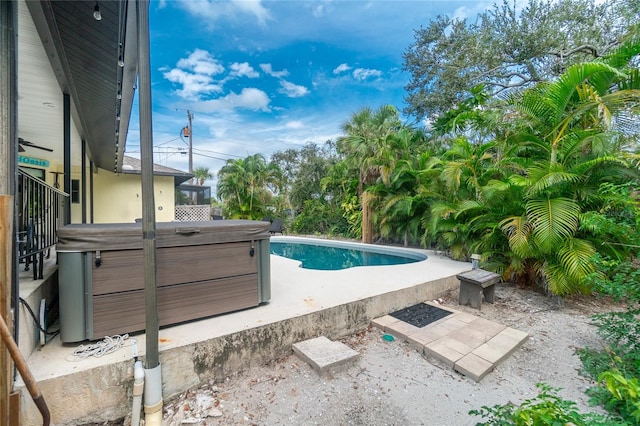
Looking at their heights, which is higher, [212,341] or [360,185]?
[360,185]

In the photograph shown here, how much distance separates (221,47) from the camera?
44.0 feet

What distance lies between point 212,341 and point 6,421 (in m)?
1.28

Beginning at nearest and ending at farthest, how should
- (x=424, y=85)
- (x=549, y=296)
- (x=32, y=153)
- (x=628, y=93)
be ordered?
(x=628, y=93) → (x=549, y=296) → (x=32, y=153) → (x=424, y=85)

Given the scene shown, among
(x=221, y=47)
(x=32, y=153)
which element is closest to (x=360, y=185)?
(x=221, y=47)

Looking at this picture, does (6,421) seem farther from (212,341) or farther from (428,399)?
(428,399)

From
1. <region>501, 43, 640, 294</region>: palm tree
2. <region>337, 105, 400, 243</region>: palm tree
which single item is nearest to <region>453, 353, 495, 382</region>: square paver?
<region>501, 43, 640, 294</region>: palm tree

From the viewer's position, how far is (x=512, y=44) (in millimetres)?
9570

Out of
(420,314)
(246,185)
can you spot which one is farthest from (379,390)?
(246,185)

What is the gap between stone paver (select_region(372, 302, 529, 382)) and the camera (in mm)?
2990

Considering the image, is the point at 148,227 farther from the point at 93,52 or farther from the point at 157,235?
the point at 93,52

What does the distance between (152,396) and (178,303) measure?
2.76 feet

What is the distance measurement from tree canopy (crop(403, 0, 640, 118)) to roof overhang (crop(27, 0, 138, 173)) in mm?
10323

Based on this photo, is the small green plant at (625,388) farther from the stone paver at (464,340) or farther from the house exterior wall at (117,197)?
the house exterior wall at (117,197)

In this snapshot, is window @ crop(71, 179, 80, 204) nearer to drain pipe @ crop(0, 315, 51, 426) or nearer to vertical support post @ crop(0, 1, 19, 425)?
vertical support post @ crop(0, 1, 19, 425)
